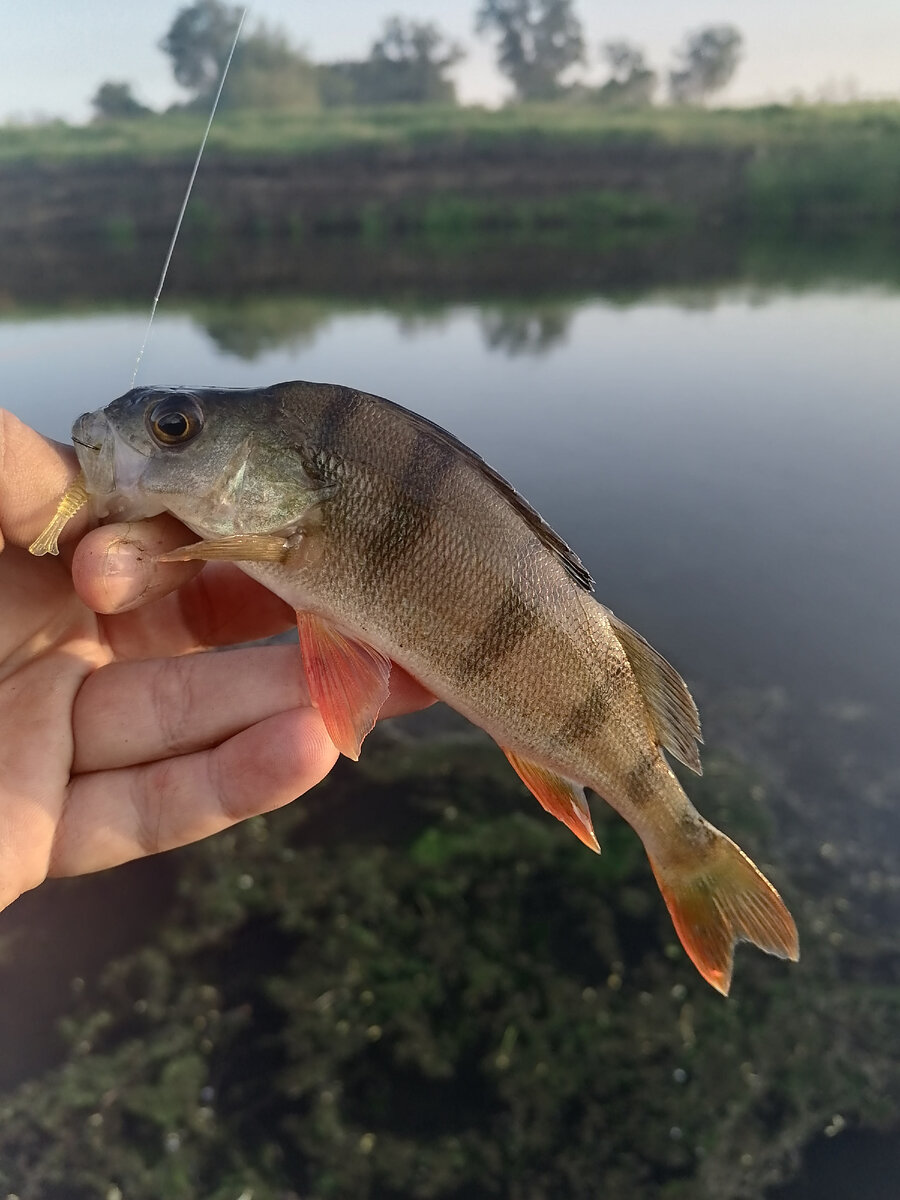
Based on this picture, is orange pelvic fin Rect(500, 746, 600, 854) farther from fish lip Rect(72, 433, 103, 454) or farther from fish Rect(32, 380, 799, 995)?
fish lip Rect(72, 433, 103, 454)

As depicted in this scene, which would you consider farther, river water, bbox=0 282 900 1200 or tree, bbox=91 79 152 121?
tree, bbox=91 79 152 121

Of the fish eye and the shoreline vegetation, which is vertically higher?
the shoreline vegetation

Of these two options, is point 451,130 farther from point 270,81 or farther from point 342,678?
point 342,678

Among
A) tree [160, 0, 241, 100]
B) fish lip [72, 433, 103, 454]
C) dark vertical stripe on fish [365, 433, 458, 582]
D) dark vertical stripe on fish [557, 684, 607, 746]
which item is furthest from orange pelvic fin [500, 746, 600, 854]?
tree [160, 0, 241, 100]

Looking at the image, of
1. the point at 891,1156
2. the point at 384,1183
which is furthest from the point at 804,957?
the point at 384,1183

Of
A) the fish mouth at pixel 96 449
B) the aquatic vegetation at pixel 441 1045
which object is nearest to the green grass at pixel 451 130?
the aquatic vegetation at pixel 441 1045

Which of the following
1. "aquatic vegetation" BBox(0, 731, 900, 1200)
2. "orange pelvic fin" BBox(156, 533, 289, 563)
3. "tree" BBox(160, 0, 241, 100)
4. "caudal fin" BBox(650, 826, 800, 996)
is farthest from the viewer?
"tree" BBox(160, 0, 241, 100)

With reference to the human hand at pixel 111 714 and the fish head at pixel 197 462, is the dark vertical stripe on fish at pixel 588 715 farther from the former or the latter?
A: the fish head at pixel 197 462
